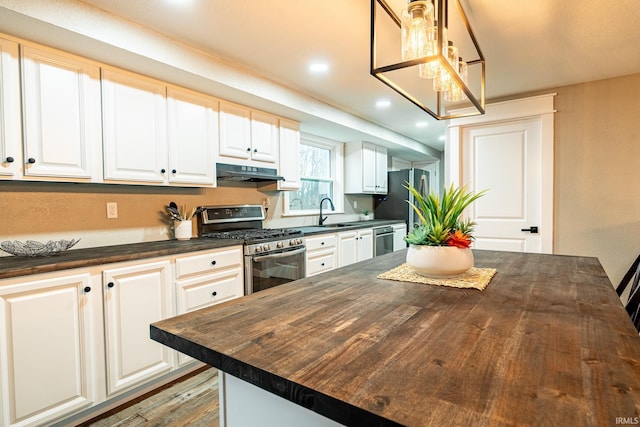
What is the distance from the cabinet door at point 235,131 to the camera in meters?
2.80

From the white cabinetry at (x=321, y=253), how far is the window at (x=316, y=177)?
2.16 ft

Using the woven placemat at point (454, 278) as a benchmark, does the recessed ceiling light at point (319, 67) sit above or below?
above

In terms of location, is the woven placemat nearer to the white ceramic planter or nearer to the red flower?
the white ceramic planter

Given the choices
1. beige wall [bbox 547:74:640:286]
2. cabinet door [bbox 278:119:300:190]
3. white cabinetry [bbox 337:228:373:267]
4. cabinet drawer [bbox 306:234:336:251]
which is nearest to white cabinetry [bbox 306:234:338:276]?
cabinet drawer [bbox 306:234:336:251]

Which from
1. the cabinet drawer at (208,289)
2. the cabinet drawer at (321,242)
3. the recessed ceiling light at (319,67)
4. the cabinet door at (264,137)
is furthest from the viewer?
the cabinet drawer at (321,242)

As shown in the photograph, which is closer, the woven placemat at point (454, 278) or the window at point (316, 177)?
the woven placemat at point (454, 278)

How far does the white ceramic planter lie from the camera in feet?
4.41

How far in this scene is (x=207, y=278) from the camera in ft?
7.70

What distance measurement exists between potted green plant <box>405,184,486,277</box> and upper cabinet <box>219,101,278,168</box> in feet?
6.32

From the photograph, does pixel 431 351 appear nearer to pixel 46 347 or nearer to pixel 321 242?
pixel 46 347

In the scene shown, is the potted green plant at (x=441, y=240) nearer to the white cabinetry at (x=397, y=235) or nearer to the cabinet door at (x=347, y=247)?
the cabinet door at (x=347, y=247)

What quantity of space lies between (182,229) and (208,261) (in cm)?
48

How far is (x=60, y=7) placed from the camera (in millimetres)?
1689

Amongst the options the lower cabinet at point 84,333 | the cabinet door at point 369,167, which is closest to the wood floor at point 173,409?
the lower cabinet at point 84,333
